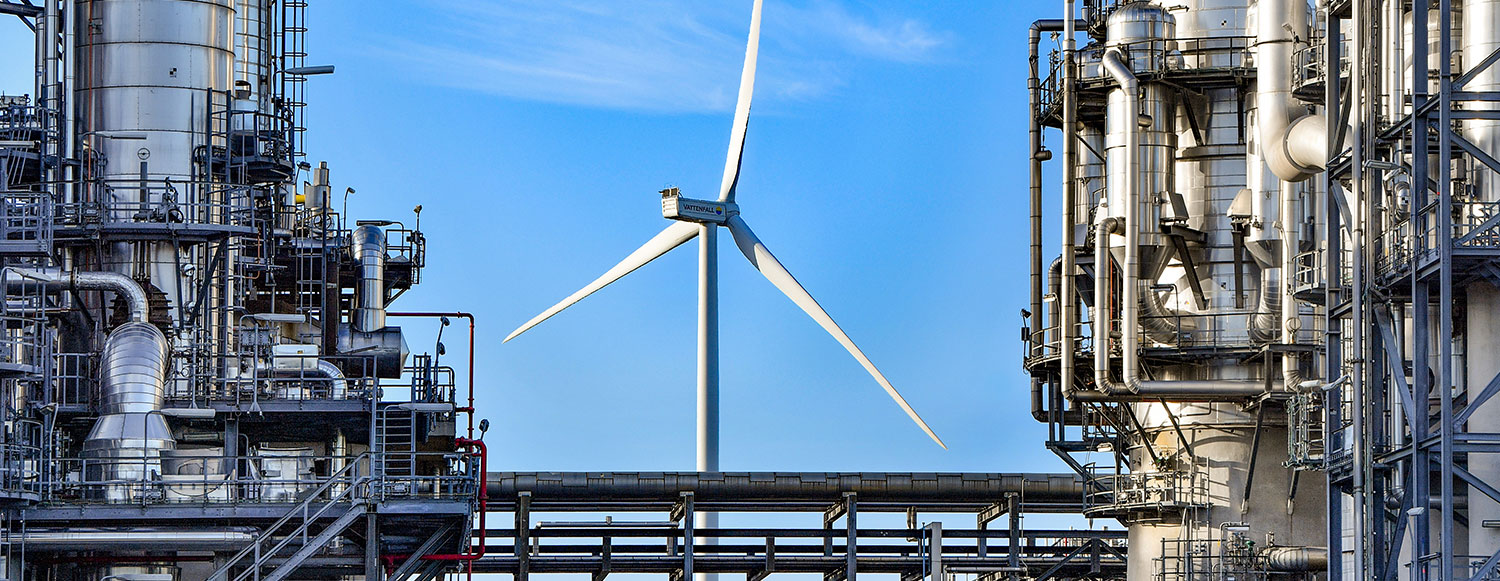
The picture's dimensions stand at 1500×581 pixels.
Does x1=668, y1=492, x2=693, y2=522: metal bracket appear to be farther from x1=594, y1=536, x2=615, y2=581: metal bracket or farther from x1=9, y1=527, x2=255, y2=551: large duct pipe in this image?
x1=9, y1=527, x2=255, y2=551: large duct pipe

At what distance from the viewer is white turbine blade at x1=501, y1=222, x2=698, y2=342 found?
65562 mm

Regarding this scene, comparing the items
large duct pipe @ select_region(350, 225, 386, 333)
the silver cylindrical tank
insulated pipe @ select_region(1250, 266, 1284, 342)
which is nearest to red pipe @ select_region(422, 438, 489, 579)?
large duct pipe @ select_region(350, 225, 386, 333)

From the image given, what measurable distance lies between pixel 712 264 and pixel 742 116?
423 cm

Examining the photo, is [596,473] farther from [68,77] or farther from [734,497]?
[68,77]

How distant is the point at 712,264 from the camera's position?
65062 mm

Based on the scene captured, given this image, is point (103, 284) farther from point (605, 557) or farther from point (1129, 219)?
point (1129, 219)

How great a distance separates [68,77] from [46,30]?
122 cm

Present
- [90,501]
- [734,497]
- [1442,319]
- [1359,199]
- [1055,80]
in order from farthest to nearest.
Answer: [734,497], [1055,80], [90,501], [1359,199], [1442,319]

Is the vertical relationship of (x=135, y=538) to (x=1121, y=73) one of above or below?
below

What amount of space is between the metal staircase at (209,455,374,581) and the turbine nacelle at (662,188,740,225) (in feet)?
61.8

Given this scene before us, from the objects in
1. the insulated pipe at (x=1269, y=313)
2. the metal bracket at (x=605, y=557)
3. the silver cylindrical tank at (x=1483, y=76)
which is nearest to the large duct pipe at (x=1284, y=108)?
the silver cylindrical tank at (x=1483, y=76)

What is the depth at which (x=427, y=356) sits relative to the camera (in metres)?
52.1

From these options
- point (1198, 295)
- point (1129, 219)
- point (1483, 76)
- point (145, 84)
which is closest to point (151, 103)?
point (145, 84)

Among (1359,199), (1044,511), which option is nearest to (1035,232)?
(1044,511)
